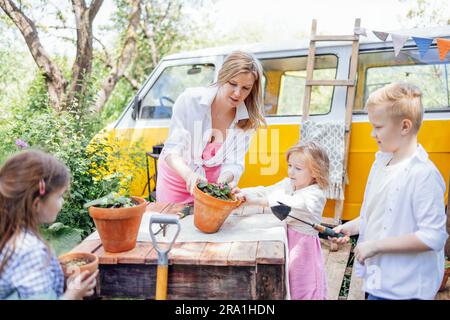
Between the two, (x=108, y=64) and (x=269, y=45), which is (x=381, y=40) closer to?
(x=269, y=45)

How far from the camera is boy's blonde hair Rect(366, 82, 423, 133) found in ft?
4.87

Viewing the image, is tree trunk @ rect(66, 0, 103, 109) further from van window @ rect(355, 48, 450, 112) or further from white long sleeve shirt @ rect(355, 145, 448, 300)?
white long sleeve shirt @ rect(355, 145, 448, 300)

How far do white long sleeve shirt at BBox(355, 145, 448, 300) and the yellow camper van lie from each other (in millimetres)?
2391

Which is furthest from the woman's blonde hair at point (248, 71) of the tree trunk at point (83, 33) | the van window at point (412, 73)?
the tree trunk at point (83, 33)

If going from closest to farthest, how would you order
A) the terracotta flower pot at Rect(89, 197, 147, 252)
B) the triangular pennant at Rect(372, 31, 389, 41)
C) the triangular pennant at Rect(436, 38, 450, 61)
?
the terracotta flower pot at Rect(89, 197, 147, 252) → the triangular pennant at Rect(436, 38, 450, 61) → the triangular pennant at Rect(372, 31, 389, 41)

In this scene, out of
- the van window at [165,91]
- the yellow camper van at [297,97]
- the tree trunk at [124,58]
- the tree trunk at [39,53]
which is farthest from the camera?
the tree trunk at [124,58]

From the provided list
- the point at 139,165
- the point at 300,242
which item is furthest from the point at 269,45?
the point at 300,242

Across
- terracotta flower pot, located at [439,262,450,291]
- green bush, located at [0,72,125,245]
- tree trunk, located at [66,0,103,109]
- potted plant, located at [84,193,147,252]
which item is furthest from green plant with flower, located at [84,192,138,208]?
tree trunk, located at [66,0,103,109]

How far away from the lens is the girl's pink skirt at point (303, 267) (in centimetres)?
197

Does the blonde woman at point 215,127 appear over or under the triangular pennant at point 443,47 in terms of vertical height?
under

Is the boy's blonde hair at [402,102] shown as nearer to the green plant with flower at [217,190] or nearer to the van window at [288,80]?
the green plant with flower at [217,190]

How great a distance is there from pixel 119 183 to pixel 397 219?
104 inches

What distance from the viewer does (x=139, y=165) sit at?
4.35 metres

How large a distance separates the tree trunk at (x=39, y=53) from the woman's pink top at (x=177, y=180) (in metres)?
2.82
